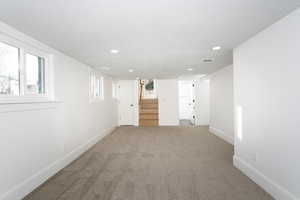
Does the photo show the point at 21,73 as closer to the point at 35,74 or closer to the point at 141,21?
the point at 35,74

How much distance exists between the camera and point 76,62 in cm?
381

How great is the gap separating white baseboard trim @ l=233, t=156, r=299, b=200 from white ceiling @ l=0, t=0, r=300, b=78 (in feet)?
6.57

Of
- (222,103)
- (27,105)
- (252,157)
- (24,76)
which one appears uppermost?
(24,76)

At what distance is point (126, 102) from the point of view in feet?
27.3

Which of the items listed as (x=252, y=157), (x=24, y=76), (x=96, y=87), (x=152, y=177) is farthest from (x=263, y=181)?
(x=96, y=87)

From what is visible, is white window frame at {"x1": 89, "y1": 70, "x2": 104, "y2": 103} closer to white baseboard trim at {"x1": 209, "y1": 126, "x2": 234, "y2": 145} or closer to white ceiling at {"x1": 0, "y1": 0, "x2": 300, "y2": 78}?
white ceiling at {"x1": 0, "y1": 0, "x2": 300, "y2": 78}

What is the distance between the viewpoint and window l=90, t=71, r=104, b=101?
15.9ft

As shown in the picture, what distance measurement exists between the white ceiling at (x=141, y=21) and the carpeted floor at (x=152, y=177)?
2150mm

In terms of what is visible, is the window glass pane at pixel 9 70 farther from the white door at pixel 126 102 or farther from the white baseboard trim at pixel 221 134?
the white door at pixel 126 102

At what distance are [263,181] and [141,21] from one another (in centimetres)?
266

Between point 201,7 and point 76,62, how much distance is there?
3.03 m

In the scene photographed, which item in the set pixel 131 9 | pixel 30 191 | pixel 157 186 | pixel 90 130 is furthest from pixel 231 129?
pixel 30 191

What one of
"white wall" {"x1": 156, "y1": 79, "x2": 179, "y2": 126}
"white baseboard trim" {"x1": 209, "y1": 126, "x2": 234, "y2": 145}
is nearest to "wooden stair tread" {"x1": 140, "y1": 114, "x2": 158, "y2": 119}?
"white wall" {"x1": 156, "y1": 79, "x2": 179, "y2": 126}

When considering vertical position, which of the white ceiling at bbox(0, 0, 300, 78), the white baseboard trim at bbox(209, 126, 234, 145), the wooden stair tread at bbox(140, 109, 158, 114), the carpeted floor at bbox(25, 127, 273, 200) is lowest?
the carpeted floor at bbox(25, 127, 273, 200)
